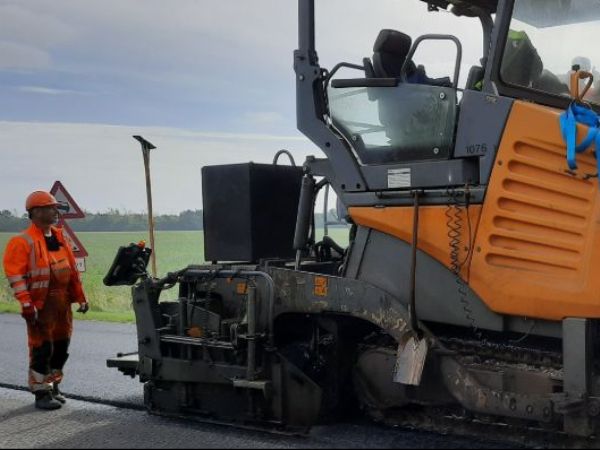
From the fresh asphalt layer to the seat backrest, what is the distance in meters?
2.25

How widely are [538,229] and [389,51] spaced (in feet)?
4.89

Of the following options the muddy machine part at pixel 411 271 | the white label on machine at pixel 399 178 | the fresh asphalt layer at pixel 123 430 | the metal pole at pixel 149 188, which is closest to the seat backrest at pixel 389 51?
the muddy machine part at pixel 411 271

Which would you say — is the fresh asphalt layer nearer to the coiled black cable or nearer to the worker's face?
the coiled black cable

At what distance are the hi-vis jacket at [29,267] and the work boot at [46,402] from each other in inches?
27.2

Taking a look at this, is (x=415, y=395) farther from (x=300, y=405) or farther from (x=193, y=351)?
(x=193, y=351)

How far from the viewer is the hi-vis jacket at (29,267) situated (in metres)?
6.34

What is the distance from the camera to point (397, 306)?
4.88 meters

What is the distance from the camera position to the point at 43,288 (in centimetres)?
646

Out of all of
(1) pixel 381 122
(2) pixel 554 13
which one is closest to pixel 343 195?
(1) pixel 381 122

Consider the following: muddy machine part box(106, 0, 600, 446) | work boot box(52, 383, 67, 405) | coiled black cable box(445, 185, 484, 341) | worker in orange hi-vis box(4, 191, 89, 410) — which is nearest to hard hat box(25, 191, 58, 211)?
worker in orange hi-vis box(4, 191, 89, 410)

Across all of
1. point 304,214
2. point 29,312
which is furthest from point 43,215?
point 304,214

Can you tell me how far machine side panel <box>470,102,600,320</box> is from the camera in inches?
168

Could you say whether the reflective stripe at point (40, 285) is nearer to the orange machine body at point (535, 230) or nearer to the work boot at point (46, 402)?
the work boot at point (46, 402)

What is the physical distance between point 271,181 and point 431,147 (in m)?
1.51
